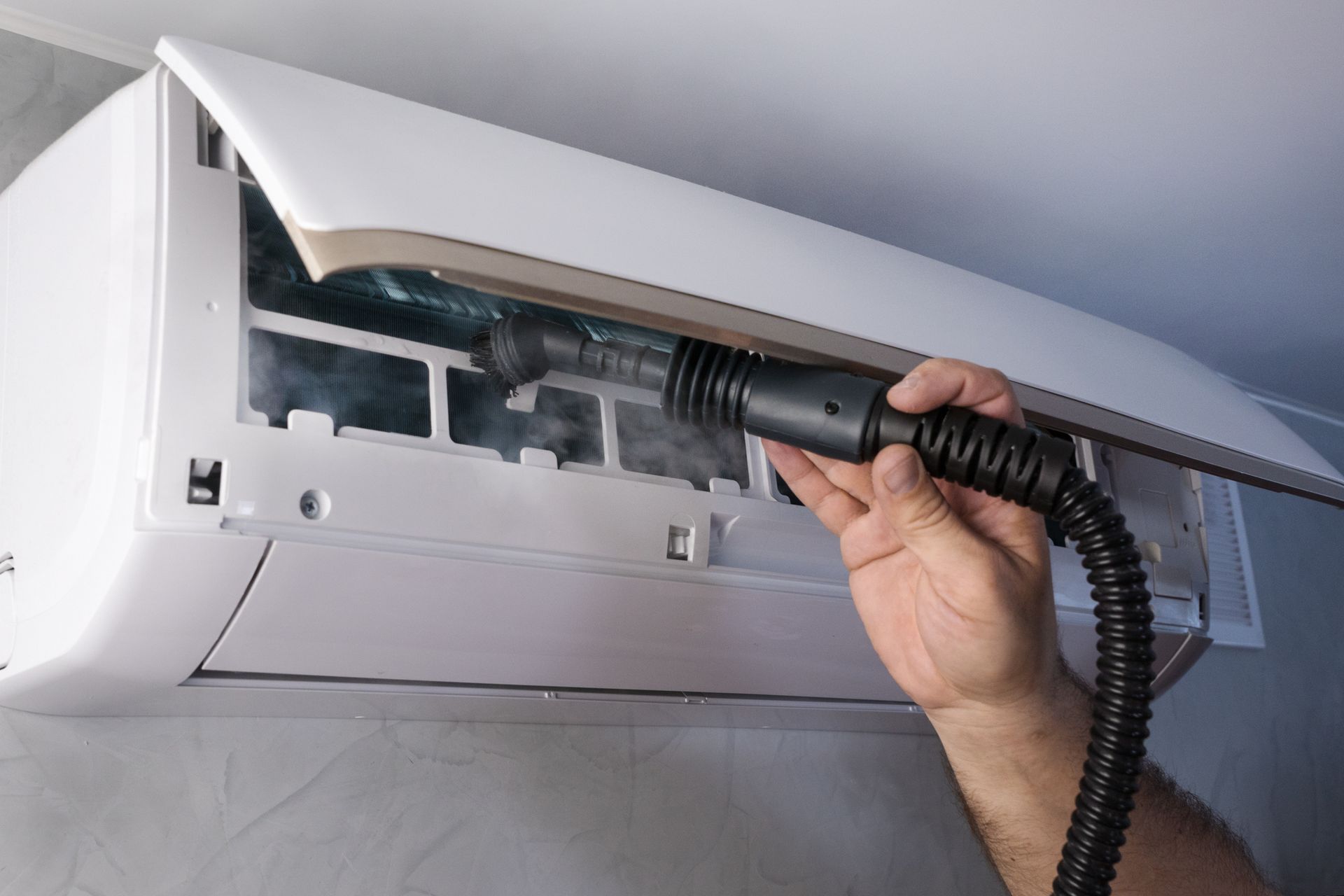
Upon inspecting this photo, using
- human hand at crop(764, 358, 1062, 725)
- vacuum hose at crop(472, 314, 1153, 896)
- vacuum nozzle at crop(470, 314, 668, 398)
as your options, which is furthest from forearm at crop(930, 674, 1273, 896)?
vacuum nozzle at crop(470, 314, 668, 398)

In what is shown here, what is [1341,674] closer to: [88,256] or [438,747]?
[438,747]

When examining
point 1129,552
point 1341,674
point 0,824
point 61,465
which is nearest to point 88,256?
point 61,465

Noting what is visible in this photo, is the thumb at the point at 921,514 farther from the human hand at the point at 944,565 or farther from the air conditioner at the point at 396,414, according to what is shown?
the air conditioner at the point at 396,414

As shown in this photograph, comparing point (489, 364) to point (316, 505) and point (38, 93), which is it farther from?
point (38, 93)

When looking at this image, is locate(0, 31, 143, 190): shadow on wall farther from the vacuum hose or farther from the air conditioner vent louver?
the air conditioner vent louver

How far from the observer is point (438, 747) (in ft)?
3.84

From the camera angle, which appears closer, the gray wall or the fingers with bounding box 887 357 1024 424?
the fingers with bounding box 887 357 1024 424

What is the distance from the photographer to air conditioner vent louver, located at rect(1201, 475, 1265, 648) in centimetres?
197

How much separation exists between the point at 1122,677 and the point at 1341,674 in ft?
6.93

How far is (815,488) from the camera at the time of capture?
901 millimetres

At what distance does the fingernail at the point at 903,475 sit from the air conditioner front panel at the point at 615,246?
0.11m

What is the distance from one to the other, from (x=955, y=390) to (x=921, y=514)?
91mm

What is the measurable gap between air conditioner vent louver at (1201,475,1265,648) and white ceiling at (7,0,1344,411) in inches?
25.8

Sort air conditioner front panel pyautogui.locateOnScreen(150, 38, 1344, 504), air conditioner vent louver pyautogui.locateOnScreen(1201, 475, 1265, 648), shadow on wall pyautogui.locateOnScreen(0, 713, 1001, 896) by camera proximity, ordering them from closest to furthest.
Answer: air conditioner front panel pyautogui.locateOnScreen(150, 38, 1344, 504)
shadow on wall pyautogui.locateOnScreen(0, 713, 1001, 896)
air conditioner vent louver pyautogui.locateOnScreen(1201, 475, 1265, 648)
